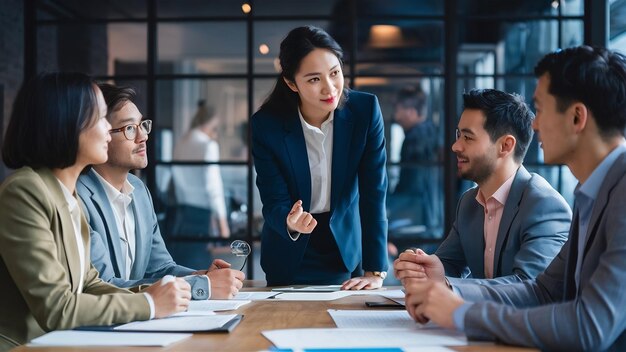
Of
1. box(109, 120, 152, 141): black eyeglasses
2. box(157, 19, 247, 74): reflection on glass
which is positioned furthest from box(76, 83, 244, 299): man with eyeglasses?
box(157, 19, 247, 74): reflection on glass

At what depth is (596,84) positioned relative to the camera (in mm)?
1753

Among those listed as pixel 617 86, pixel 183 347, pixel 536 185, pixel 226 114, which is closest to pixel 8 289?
pixel 183 347

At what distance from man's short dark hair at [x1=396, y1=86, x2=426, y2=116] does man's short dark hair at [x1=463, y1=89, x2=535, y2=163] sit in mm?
3574

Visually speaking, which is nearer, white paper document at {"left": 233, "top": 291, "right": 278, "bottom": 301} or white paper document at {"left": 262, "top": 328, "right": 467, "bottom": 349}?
white paper document at {"left": 262, "top": 328, "right": 467, "bottom": 349}

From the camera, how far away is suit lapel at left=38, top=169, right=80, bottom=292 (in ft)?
6.18

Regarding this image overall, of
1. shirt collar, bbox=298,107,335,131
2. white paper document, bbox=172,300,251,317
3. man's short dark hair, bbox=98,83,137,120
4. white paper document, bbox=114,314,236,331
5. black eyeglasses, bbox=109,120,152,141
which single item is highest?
man's short dark hair, bbox=98,83,137,120

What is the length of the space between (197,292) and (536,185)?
3.63 ft

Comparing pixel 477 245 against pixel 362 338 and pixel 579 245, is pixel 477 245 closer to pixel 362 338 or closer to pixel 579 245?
pixel 579 245

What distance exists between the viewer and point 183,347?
1532mm

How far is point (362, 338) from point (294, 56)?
5.35ft

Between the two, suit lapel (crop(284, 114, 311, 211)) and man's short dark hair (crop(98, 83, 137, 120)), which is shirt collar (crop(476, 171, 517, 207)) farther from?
man's short dark hair (crop(98, 83, 137, 120))

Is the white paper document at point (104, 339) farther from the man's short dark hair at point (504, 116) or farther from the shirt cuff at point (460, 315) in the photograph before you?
the man's short dark hair at point (504, 116)

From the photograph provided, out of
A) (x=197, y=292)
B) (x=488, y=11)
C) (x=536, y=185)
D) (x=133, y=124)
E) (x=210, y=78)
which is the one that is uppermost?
(x=488, y=11)

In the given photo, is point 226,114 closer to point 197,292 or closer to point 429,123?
point 429,123
